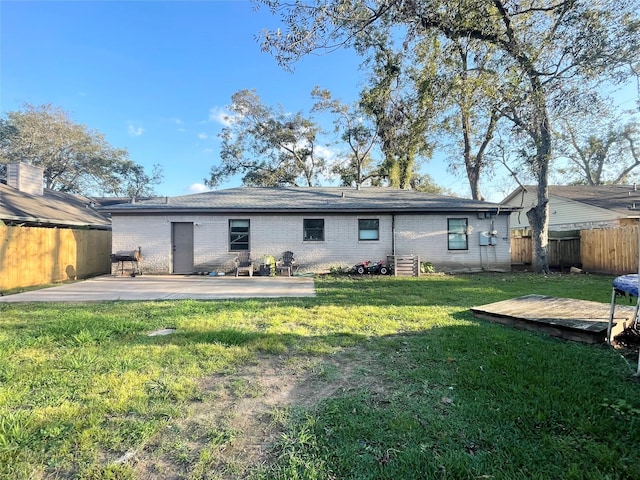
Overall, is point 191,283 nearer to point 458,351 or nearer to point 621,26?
point 458,351

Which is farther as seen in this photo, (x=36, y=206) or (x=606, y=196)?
(x=606, y=196)

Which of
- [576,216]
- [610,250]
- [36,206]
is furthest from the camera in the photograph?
[576,216]

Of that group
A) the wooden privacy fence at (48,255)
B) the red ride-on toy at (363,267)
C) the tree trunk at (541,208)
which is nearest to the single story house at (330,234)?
the red ride-on toy at (363,267)

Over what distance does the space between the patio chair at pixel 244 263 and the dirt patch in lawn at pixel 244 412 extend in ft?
27.4

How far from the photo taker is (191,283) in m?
9.91

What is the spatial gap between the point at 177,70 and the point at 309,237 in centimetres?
1058

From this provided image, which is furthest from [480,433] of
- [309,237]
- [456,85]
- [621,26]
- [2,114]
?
[2,114]

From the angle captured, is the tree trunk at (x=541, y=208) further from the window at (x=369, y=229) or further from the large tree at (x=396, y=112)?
the window at (x=369, y=229)

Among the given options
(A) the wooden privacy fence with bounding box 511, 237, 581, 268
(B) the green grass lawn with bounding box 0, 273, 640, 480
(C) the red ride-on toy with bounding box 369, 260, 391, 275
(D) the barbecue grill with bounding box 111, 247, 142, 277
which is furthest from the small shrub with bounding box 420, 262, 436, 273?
(D) the barbecue grill with bounding box 111, 247, 142, 277

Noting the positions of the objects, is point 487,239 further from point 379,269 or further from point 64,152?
point 64,152

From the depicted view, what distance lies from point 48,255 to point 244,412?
443 inches

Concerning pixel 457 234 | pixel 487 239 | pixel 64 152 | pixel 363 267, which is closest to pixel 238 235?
pixel 363 267

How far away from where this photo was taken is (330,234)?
12500 mm

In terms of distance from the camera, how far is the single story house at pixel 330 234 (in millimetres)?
12227
